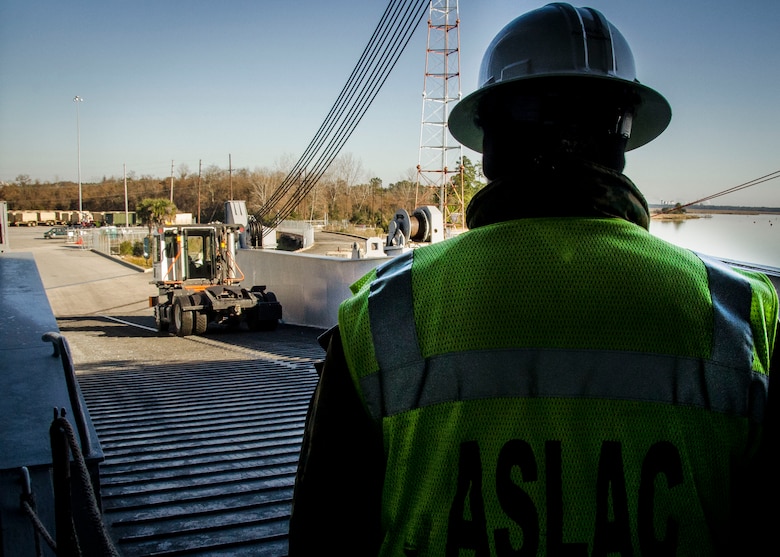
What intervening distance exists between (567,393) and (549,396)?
3 centimetres

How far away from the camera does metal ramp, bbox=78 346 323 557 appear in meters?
3.82

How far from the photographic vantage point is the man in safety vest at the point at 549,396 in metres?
1.23

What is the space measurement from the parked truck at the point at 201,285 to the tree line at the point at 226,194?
3573cm

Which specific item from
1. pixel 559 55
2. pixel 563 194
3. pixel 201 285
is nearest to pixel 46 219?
pixel 201 285

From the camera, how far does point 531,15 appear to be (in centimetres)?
186

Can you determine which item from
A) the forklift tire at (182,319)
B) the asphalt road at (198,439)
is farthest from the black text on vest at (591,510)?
the forklift tire at (182,319)

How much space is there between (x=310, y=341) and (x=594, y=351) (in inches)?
514

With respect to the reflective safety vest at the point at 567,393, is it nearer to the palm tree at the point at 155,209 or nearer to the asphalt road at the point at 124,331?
the asphalt road at the point at 124,331

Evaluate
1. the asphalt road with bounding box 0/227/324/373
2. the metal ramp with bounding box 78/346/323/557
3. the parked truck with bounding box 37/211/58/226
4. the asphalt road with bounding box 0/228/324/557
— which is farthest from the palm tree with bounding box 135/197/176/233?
the metal ramp with bounding box 78/346/323/557

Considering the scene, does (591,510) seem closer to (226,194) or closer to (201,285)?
(201,285)

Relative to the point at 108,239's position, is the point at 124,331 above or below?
below

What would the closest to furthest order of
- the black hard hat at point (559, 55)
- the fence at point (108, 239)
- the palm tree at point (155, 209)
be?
the black hard hat at point (559, 55)
the fence at point (108, 239)
the palm tree at point (155, 209)

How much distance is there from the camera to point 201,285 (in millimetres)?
17641

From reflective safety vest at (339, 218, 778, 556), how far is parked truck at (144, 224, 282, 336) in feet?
49.4
